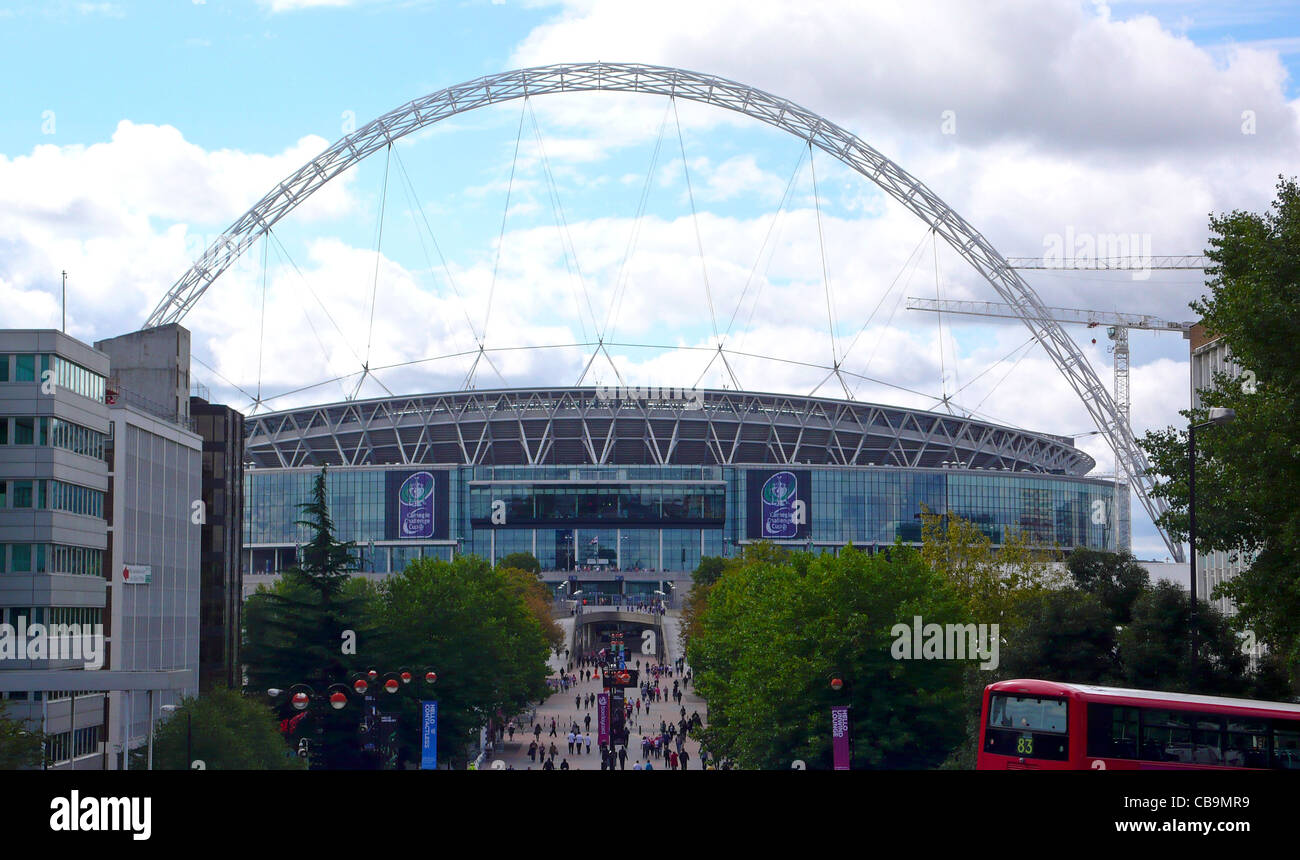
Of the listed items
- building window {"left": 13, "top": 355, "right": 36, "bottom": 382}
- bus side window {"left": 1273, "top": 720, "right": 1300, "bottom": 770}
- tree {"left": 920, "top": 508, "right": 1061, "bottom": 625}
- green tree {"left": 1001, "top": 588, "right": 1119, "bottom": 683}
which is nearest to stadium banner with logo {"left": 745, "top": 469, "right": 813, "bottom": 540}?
tree {"left": 920, "top": 508, "right": 1061, "bottom": 625}

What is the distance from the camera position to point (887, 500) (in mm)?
164875

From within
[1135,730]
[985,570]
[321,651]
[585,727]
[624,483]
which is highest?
[624,483]

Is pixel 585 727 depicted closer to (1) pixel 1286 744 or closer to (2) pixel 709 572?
(1) pixel 1286 744

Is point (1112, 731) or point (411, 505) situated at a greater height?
point (411, 505)

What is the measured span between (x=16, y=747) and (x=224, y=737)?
823 cm

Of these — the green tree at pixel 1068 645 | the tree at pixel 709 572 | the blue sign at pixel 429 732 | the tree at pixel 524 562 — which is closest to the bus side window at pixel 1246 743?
the green tree at pixel 1068 645

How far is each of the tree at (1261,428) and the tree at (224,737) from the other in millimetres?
29295

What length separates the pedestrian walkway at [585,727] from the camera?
68438mm

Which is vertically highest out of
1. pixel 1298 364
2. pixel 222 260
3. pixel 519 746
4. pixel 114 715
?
pixel 222 260

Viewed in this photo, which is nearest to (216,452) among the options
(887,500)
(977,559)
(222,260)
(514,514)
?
(977,559)

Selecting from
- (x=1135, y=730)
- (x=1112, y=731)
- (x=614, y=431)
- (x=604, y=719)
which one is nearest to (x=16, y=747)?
(x=1112, y=731)

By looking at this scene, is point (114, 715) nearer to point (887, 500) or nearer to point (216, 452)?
point (216, 452)

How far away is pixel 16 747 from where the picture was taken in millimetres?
36062
